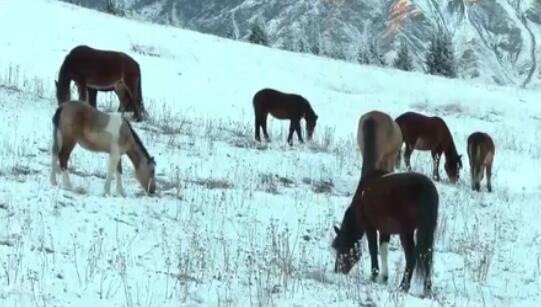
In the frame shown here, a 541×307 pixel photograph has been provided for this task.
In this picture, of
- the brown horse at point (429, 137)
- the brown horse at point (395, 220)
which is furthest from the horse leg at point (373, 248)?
the brown horse at point (429, 137)

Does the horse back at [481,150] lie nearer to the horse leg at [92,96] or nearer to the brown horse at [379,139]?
the brown horse at [379,139]

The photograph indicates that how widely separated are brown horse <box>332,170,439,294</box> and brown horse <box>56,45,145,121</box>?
347 inches

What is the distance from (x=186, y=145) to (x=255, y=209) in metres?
4.65

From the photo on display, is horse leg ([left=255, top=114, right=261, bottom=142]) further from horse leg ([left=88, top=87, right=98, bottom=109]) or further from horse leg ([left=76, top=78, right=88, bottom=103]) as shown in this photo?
horse leg ([left=76, top=78, right=88, bottom=103])

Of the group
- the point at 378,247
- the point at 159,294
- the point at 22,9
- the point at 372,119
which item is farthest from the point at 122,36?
the point at 159,294

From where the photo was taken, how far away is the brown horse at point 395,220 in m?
8.84

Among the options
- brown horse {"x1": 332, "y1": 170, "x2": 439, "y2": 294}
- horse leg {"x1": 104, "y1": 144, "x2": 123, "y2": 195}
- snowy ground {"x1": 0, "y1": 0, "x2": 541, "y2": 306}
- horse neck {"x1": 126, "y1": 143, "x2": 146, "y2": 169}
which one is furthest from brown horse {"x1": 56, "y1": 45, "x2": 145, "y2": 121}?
brown horse {"x1": 332, "y1": 170, "x2": 439, "y2": 294}

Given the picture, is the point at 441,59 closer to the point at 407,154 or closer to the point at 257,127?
the point at 257,127

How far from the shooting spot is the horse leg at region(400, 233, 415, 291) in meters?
8.73

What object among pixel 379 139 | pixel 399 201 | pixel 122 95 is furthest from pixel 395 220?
pixel 122 95

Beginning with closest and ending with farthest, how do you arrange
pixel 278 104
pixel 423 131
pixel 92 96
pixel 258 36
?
pixel 92 96, pixel 423 131, pixel 278 104, pixel 258 36

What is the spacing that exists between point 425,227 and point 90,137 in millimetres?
5007

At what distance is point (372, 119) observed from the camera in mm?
13633

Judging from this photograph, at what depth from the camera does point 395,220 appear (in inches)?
359
